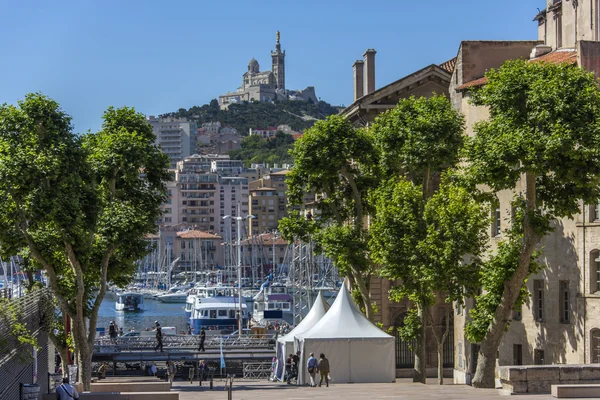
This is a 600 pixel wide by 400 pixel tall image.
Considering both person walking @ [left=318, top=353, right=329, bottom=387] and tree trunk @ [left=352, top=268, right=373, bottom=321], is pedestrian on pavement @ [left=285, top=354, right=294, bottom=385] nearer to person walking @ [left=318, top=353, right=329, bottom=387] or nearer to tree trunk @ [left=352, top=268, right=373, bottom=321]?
tree trunk @ [left=352, top=268, right=373, bottom=321]

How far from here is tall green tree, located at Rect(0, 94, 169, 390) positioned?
35.6 meters

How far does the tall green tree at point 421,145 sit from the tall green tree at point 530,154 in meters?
5.48

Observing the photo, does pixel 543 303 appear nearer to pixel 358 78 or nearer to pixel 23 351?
pixel 23 351

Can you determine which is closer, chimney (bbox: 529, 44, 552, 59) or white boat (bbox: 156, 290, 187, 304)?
chimney (bbox: 529, 44, 552, 59)

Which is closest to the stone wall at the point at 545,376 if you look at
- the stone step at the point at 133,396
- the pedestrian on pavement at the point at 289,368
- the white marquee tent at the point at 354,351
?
the stone step at the point at 133,396

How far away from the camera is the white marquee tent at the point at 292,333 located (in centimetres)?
5069

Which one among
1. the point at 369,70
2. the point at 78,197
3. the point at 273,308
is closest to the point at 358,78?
the point at 369,70

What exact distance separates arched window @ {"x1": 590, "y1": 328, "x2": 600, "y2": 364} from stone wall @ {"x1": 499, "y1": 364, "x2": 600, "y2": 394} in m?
8.82

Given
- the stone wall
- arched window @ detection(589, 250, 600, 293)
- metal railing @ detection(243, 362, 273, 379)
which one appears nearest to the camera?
the stone wall

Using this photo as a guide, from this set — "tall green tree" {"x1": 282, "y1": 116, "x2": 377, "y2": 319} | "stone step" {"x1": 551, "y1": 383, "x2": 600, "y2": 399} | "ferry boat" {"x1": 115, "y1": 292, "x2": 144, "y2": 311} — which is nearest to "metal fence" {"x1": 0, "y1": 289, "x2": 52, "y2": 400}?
"stone step" {"x1": 551, "y1": 383, "x2": 600, "y2": 399}

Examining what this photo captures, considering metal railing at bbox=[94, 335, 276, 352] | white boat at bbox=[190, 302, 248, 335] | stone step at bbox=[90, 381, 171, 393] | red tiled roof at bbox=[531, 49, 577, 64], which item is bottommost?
white boat at bbox=[190, 302, 248, 335]

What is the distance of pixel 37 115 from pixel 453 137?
58.4ft

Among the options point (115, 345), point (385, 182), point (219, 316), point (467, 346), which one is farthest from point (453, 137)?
point (219, 316)

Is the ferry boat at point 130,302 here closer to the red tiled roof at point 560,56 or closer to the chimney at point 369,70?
the chimney at point 369,70
